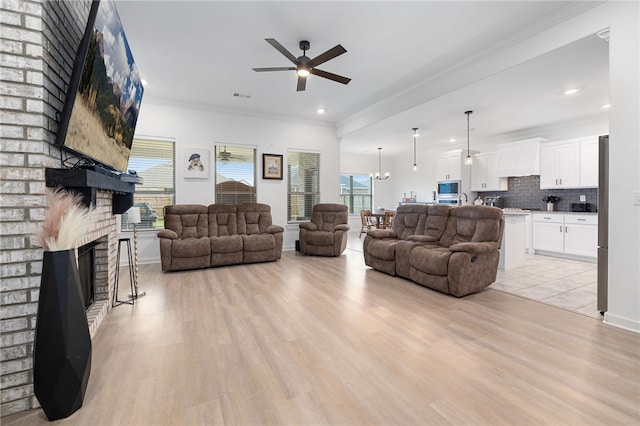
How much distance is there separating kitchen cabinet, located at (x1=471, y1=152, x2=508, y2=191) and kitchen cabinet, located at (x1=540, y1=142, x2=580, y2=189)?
968 millimetres

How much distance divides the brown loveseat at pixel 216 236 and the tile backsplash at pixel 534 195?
19.6ft

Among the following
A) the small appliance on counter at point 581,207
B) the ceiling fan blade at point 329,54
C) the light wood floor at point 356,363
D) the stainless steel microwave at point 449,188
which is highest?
the ceiling fan blade at point 329,54

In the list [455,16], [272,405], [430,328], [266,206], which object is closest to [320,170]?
[266,206]

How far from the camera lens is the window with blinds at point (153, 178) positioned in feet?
17.4

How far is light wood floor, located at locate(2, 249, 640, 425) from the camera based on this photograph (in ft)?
5.07

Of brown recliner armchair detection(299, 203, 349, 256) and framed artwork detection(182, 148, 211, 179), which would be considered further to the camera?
brown recliner armchair detection(299, 203, 349, 256)

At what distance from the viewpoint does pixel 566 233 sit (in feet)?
18.9

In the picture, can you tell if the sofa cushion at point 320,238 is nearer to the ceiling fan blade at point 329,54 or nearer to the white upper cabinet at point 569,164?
the ceiling fan blade at point 329,54

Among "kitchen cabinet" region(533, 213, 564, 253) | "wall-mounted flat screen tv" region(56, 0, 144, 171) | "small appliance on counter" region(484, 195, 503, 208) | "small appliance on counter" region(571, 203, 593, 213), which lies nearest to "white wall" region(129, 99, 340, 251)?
"wall-mounted flat screen tv" region(56, 0, 144, 171)

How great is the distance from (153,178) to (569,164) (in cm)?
828

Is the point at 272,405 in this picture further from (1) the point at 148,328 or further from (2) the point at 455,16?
(2) the point at 455,16

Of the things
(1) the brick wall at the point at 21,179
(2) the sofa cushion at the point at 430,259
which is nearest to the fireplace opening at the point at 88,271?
(1) the brick wall at the point at 21,179

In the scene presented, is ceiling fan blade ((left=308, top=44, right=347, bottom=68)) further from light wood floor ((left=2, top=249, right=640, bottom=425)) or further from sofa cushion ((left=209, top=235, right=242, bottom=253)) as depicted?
sofa cushion ((left=209, top=235, right=242, bottom=253))

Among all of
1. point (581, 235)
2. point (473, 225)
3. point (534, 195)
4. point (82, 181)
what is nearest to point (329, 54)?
point (82, 181)
